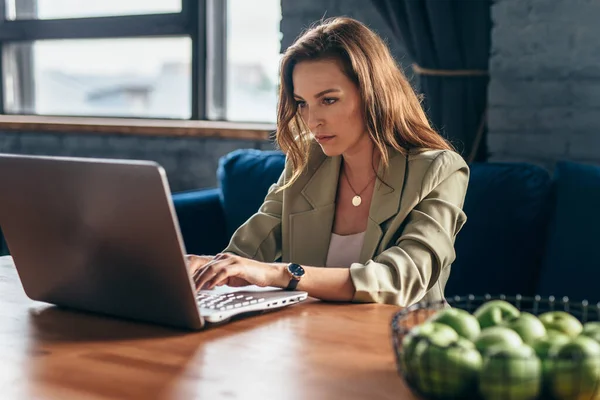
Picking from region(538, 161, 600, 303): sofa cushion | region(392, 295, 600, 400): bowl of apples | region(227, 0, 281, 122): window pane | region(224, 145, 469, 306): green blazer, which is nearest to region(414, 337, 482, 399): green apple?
region(392, 295, 600, 400): bowl of apples

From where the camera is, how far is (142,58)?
3.45 metres

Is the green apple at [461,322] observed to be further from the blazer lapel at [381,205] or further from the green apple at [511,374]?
the blazer lapel at [381,205]

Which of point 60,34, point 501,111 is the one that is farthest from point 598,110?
point 60,34

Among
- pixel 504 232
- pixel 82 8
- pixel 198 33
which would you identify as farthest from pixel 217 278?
pixel 82 8

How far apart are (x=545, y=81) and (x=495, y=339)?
5.47ft

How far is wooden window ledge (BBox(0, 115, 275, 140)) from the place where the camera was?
2996mm

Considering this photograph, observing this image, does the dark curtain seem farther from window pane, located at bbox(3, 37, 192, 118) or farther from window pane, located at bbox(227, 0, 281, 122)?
window pane, located at bbox(3, 37, 192, 118)

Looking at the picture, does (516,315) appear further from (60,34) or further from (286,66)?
(60,34)

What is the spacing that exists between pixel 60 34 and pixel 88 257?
272 cm

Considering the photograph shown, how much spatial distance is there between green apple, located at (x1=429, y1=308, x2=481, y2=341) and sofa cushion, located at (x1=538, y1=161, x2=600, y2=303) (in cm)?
122

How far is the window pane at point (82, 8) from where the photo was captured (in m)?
3.37

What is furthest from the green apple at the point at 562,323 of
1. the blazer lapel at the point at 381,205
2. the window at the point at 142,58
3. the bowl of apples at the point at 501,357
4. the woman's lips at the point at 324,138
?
the window at the point at 142,58

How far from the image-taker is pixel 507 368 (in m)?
0.67

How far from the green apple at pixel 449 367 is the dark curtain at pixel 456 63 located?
169cm
